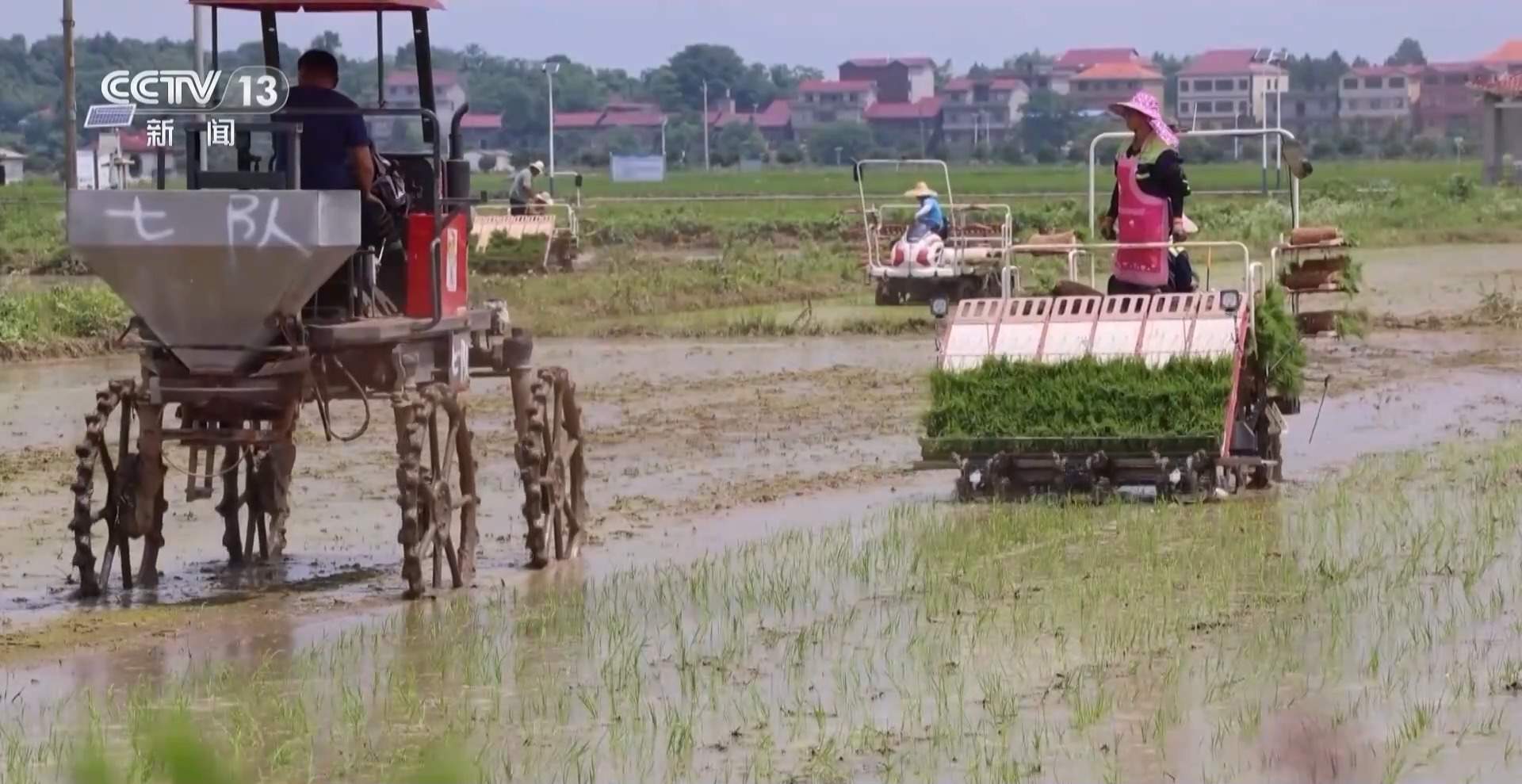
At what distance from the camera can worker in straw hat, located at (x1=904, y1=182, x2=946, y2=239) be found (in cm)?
2812

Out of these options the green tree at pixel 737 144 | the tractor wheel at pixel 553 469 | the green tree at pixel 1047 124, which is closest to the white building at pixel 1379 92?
the green tree at pixel 1047 124

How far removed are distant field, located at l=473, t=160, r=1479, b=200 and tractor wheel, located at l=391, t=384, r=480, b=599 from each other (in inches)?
2110

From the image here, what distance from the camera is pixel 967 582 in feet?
36.9

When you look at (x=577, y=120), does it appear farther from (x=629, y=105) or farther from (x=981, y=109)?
(x=981, y=109)

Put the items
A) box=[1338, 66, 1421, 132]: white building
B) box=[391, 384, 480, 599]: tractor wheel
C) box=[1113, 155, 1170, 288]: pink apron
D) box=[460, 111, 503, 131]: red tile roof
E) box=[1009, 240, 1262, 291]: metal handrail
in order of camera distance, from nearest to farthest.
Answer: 1. box=[391, 384, 480, 599]: tractor wheel
2. box=[1009, 240, 1262, 291]: metal handrail
3. box=[1113, 155, 1170, 288]: pink apron
4. box=[460, 111, 503, 131]: red tile roof
5. box=[1338, 66, 1421, 132]: white building

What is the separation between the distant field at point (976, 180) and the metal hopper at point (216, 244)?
2154 inches

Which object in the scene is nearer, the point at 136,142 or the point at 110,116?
Answer: the point at 110,116

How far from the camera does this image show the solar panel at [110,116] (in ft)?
33.9

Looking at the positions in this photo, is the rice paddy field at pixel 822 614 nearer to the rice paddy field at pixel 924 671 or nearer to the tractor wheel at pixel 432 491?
the rice paddy field at pixel 924 671

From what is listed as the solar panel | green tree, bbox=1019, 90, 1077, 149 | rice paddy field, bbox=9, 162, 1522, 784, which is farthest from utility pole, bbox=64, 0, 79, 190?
green tree, bbox=1019, 90, 1077, 149

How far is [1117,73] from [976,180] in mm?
79437

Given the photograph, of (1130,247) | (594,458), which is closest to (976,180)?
(594,458)

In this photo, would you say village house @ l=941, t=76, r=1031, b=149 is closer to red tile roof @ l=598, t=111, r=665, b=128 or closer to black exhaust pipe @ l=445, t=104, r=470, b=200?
red tile roof @ l=598, t=111, r=665, b=128

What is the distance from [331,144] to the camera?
1106cm
